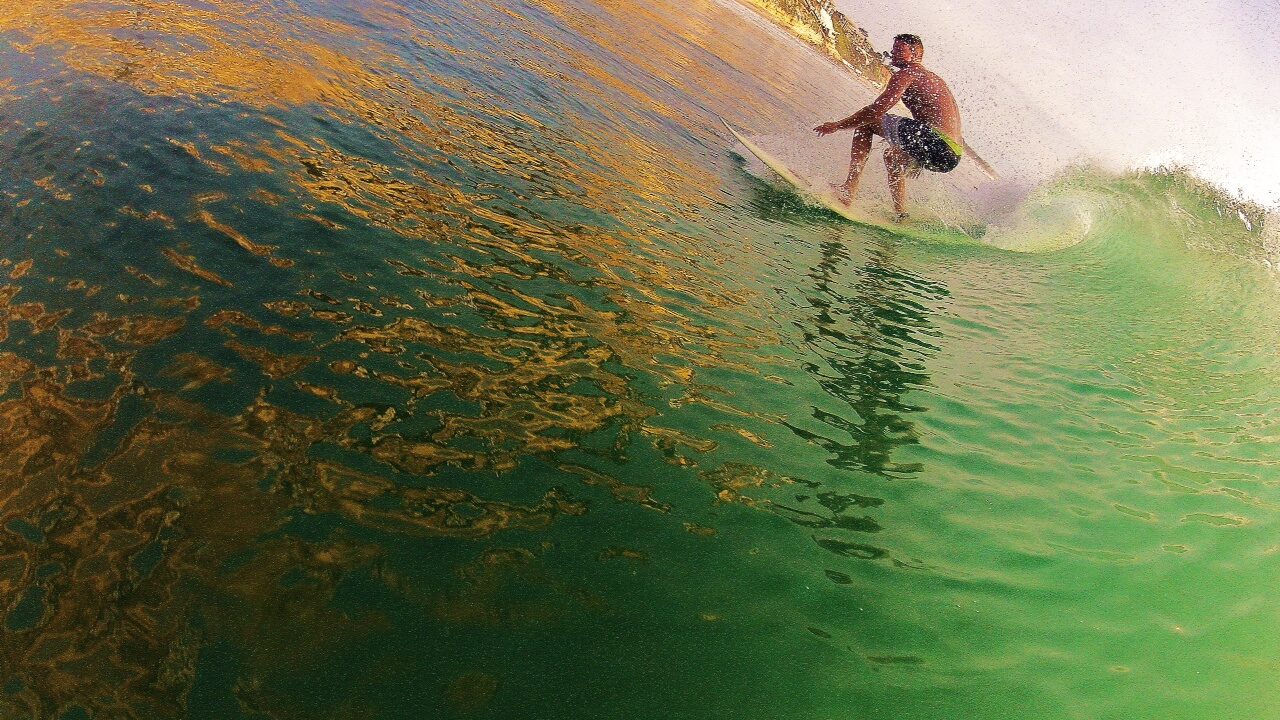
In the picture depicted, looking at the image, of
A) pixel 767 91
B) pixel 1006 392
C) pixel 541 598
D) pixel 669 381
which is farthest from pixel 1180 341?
pixel 767 91

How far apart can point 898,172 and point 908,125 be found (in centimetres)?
104

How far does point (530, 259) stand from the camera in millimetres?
6977

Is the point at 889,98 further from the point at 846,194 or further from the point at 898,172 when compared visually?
the point at 846,194

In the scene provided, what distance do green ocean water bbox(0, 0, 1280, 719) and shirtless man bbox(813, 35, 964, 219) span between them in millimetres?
Result: 5785

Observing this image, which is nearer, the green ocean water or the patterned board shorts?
the green ocean water

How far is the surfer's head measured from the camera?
1441 centimetres

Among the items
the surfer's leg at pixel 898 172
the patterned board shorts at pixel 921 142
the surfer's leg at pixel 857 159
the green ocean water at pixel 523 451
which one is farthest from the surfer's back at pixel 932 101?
the green ocean water at pixel 523 451

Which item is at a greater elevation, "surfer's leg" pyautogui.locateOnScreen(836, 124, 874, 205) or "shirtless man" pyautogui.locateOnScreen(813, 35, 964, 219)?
"shirtless man" pyautogui.locateOnScreen(813, 35, 964, 219)

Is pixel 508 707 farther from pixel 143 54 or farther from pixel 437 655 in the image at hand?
pixel 143 54

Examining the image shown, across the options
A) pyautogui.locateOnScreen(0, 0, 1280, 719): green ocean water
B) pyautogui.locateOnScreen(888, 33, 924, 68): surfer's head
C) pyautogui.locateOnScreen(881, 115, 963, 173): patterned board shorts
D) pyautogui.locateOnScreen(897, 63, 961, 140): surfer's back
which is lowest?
pyautogui.locateOnScreen(0, 0, 1280, 719): green ocean water

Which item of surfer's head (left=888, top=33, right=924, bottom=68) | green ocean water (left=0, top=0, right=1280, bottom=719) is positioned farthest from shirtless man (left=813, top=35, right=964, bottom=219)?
green ocean water (left=0, top=0, right=1280, bottom=719)

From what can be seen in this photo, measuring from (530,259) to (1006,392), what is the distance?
547cm

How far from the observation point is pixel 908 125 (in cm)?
1488

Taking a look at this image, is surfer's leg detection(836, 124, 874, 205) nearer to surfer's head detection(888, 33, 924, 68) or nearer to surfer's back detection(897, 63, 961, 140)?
surfer's back detection(897, 63, 961, 140)
